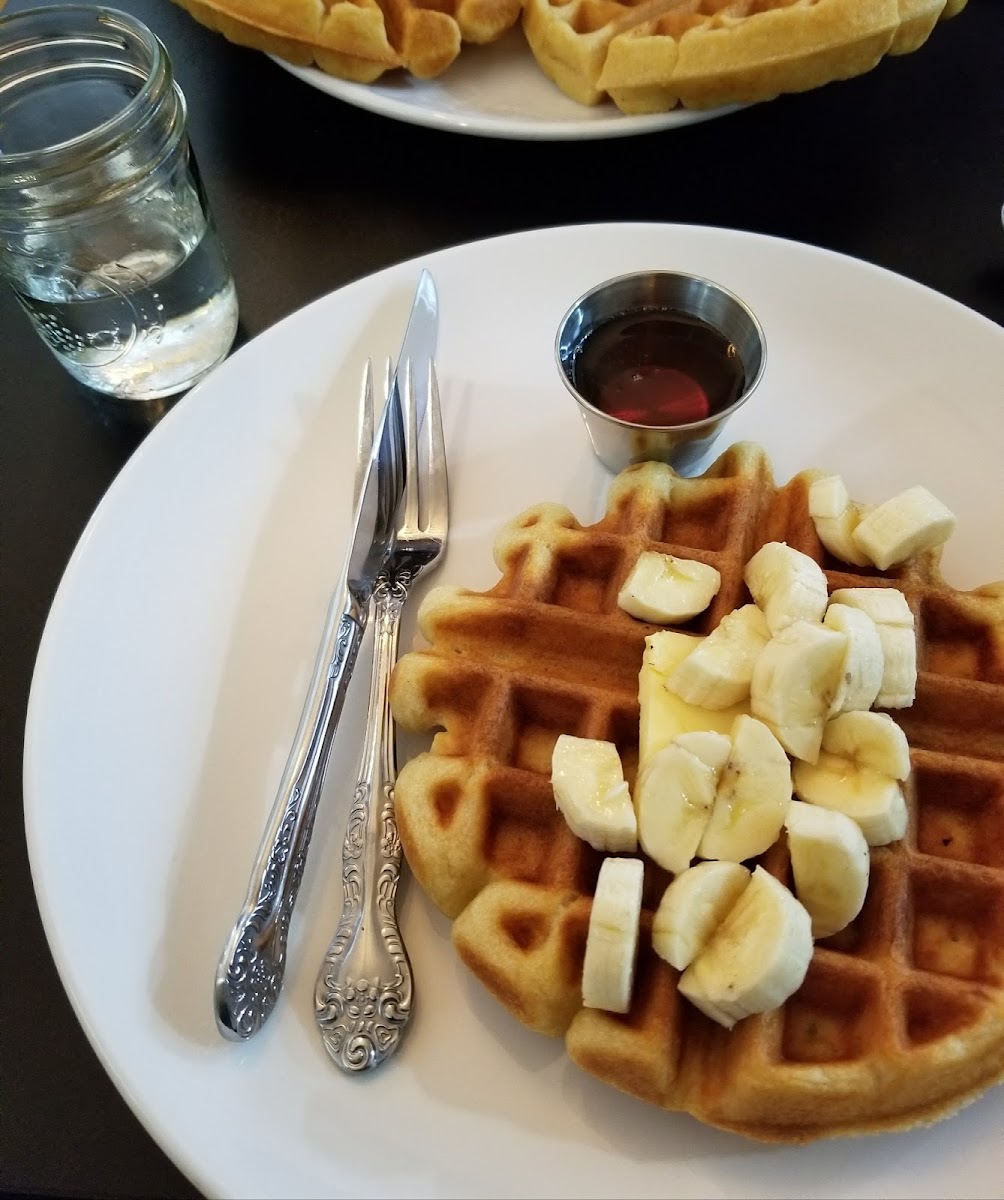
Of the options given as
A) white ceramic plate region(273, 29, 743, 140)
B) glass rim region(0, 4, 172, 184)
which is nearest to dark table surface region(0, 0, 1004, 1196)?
white ceramic plate region(273, 29, 743, 140)

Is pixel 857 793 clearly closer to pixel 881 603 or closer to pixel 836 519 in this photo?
pixel 881 603

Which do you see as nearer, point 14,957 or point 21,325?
point 14,957

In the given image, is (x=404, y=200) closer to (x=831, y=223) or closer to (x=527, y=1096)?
(x=831, y=223)

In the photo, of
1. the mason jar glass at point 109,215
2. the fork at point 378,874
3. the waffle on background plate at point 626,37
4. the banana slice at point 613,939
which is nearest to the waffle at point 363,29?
the waffle on background plate at point 626,37

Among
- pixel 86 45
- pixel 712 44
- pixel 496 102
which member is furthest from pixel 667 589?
pixel 86 45

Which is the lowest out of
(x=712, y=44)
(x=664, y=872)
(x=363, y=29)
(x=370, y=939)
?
(x=370, y=939)

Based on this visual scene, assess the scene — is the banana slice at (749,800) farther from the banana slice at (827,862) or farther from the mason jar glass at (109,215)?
the mason jar glass at (109,215)

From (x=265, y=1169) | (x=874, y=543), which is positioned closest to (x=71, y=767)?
(x=265, y=1169)
